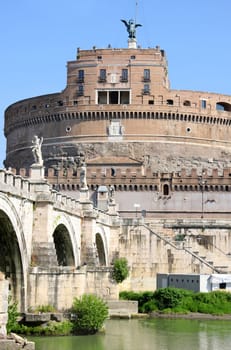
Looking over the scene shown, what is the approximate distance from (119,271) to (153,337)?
43.3 feet

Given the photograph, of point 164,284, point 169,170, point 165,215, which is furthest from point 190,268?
point 169,170

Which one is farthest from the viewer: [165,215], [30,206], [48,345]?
[165,215]

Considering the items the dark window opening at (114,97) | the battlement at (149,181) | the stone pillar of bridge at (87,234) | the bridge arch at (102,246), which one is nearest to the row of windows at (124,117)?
the dark window opening at (114,97)

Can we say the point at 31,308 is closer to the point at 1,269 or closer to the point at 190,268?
the point at 1,269

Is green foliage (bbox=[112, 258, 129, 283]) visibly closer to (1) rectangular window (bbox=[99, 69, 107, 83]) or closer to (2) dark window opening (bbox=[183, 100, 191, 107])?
(1) rectangular window (bbox=[99, 69, 107, 83])

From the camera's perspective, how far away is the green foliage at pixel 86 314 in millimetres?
28844

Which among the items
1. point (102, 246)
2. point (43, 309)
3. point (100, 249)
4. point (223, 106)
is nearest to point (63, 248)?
point (43, 309)

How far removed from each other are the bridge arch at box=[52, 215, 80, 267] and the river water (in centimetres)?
348

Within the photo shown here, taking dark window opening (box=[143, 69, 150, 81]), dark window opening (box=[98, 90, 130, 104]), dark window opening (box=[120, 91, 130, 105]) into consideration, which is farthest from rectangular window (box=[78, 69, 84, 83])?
dark window opening (box=[143, 69, 150, 81])

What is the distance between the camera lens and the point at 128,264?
47656 millimetres

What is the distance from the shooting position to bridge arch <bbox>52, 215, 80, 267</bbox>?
34812 mm

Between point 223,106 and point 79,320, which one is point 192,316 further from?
point 223,106

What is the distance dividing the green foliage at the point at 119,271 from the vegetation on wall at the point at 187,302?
7.43ft

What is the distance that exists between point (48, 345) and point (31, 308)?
6.03 feet
